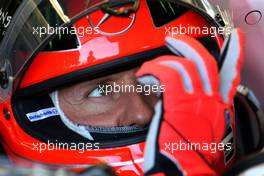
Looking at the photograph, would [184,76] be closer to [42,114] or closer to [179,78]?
[179,78]

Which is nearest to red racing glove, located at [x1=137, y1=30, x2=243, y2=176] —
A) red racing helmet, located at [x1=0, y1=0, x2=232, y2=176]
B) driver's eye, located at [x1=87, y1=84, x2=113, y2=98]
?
red racing helmet, located at [x1=0, y1=0, x2=232, y2=176]

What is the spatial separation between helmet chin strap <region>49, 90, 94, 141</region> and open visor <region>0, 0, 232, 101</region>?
0.10 meters

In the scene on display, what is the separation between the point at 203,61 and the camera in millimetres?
694

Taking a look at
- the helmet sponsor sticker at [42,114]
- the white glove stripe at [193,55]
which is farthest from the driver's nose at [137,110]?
the white glove stripe at [193,55]

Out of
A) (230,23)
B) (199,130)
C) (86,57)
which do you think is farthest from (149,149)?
(230,23)

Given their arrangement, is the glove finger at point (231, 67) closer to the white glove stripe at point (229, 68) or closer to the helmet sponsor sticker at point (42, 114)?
the white glove stripe at point (229, 68)

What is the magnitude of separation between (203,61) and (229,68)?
4 cm

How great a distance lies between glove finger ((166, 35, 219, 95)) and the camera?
2.25ft

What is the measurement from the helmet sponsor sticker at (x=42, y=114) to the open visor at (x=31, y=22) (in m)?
0.06

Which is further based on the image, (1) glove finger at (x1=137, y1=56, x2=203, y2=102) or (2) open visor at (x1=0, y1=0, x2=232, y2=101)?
(2) open visor at (x1=0, y1=0, x2=232, y2=101)

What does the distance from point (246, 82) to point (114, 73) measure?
1.19ft

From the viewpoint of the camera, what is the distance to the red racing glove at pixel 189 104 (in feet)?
2.26

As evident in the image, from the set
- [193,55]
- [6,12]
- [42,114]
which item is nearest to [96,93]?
[42,114]

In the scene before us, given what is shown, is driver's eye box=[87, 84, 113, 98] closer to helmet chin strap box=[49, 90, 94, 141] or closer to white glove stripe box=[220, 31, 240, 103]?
helmet chin strap box=[49, 90, 94, 141]
